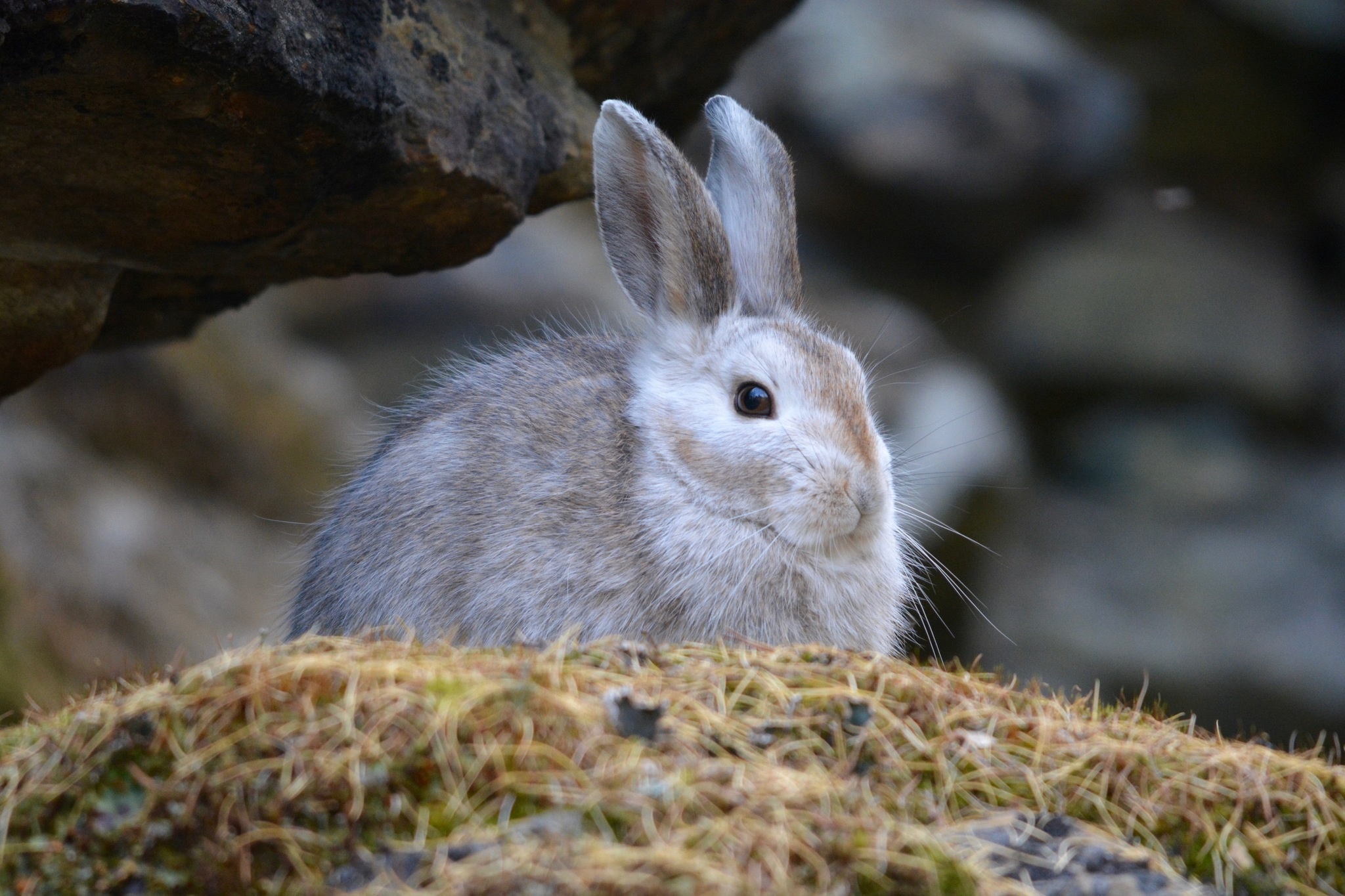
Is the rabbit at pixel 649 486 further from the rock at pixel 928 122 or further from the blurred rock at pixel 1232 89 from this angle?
the blurred rock at pixel 1232 89

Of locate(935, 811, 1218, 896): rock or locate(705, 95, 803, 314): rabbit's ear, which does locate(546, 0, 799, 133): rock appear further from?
locate(935, 811, 1218, 896): rock

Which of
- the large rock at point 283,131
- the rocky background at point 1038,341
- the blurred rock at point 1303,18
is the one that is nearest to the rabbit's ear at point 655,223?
the large rock at point 283,131

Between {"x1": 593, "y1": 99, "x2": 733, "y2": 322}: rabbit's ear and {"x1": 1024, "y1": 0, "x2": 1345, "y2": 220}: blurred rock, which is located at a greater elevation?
{"x1": 1024, "y1": 0, "x2": 1345, "y2": 220}: blurred rock

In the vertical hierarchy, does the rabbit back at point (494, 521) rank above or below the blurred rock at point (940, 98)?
below

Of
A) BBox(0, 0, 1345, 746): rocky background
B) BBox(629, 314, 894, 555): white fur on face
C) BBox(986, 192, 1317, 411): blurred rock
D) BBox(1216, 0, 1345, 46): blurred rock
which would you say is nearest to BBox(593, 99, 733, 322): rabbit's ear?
BBox(629, 314, 894, 555): white fur on face

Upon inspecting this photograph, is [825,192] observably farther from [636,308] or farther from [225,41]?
[225,41]

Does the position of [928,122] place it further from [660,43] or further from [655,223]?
[655,223]
